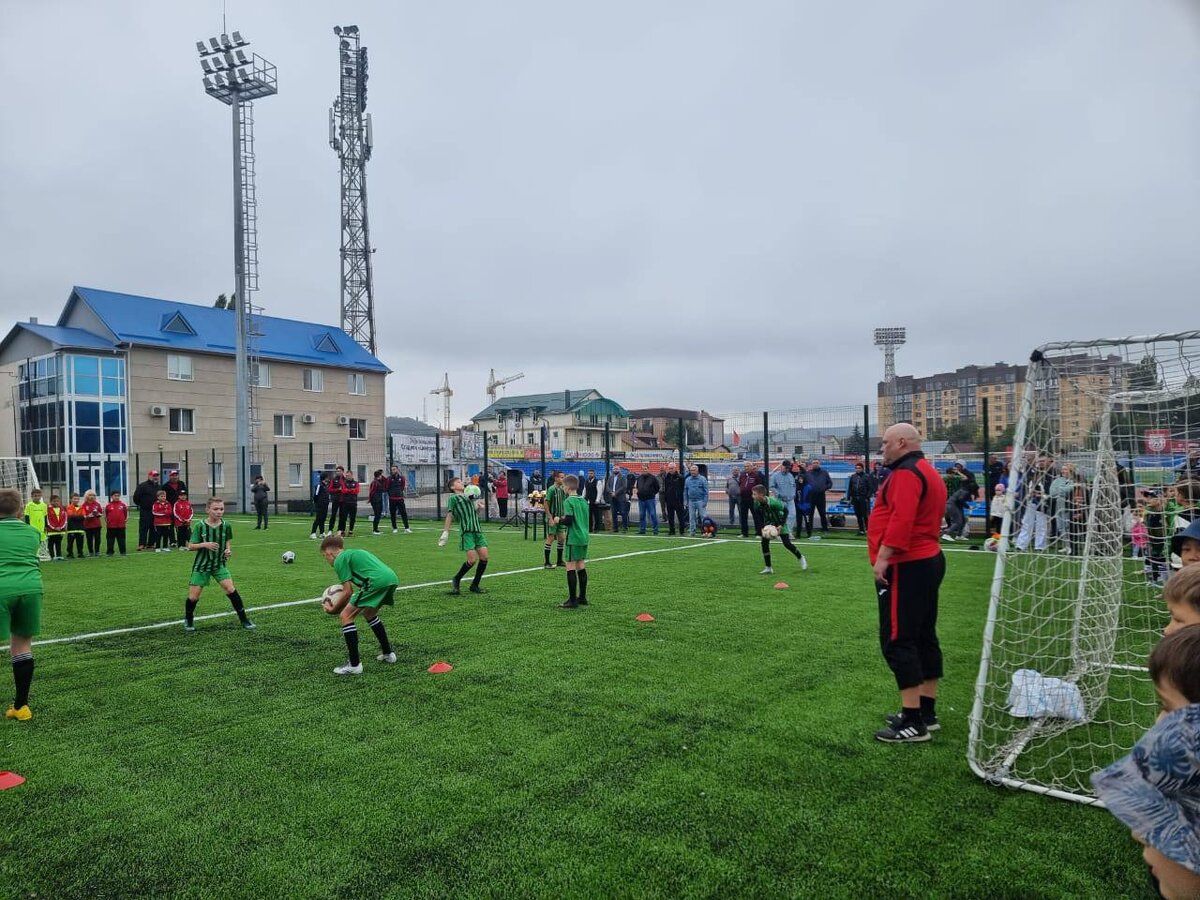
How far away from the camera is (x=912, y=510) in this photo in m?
4.72

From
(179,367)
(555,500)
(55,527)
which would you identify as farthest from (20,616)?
(179,367)

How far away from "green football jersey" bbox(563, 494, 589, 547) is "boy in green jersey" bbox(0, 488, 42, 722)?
5.41m

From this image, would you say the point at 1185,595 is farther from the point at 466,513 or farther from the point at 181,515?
the point at 181,515

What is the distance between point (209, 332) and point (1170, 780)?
44.7m

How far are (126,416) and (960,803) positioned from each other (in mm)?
39869

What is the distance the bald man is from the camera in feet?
15.6

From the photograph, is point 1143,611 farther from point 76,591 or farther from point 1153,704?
point 76,591

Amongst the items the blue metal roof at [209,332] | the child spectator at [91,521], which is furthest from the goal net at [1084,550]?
the blue metal roof at [209,332]

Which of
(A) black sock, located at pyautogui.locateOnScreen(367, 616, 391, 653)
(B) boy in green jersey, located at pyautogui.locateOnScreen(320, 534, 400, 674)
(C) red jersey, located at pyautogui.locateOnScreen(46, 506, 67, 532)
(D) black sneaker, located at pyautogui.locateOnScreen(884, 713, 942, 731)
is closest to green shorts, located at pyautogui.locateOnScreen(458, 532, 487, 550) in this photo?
(A) black sock, located at pyautogui.locateOnScreen(367, 616, 391, 653)

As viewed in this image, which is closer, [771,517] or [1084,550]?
[1084,550]

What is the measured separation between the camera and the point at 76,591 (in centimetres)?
1179

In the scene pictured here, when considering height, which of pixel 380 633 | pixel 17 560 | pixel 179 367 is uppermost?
pixel 179 367

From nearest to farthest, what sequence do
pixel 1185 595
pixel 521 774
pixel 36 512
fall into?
1. pixel 1185 595
2. pixel 521 774
3. pixel 36 512

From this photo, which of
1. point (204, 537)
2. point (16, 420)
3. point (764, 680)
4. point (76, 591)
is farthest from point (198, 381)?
point (764, 680)
